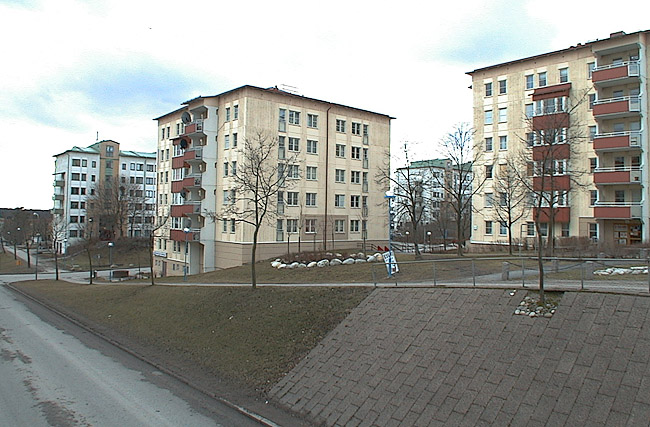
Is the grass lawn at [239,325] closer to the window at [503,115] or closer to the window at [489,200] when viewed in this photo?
the window at [489,200]

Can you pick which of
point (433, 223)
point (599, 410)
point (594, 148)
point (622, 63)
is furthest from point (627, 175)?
point (433, 223)

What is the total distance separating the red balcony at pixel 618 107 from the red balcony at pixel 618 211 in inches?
283

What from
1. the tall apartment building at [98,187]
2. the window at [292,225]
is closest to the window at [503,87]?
the window at [292,225]

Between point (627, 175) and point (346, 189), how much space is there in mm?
24415

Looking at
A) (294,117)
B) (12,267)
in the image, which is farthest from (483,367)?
(12,267)

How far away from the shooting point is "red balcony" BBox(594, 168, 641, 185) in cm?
3691

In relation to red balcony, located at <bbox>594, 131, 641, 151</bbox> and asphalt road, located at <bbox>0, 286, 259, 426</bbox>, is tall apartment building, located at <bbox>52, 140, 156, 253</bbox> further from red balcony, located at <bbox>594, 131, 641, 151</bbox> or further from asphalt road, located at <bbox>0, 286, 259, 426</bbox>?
red balcony, located at <bbox>594, 131, 641, 151</bbox>

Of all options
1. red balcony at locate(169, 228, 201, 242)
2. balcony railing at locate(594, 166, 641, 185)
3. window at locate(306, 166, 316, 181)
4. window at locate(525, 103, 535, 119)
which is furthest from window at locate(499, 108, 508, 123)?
red balcony at locate(169, 228, 201, 242)

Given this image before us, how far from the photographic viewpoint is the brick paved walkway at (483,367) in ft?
26.6

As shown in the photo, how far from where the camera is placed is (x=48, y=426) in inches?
399

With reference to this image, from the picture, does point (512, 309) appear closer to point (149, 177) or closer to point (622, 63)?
point (622, 63)

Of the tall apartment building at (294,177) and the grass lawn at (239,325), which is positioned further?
the tall apartment building at (294,177)

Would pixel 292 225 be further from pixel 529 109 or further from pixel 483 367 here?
pixel 483 367

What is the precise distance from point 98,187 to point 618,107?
86.2 metres
